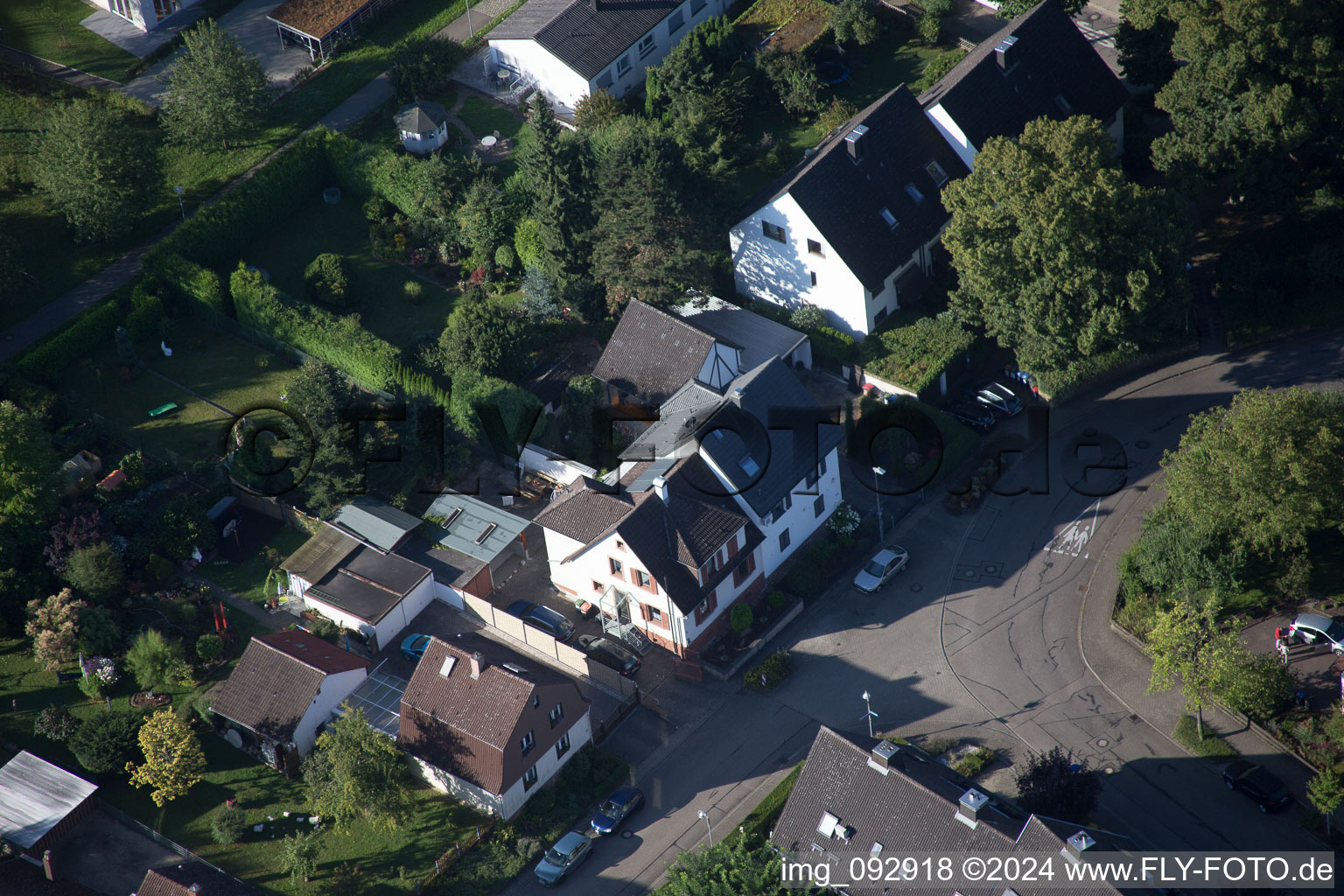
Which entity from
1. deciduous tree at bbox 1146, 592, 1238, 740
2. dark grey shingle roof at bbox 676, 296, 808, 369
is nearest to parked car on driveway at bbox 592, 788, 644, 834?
deciduous tree at bbox 1146, 592, 1238, 740

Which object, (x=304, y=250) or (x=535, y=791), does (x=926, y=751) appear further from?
(x=304, y=250)

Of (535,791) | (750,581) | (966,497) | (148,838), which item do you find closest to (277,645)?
(148,838)

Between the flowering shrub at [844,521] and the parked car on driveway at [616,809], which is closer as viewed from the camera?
the parked car on driveway at [616,809]

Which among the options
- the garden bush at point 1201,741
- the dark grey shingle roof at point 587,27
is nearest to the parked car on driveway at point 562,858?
the garden bush at point 1201,741

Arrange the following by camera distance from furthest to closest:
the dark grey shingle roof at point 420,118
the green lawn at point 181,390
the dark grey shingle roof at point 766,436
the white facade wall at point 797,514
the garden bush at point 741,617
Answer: the dark grey shingle roof at point 420,118 → the green lawn at point 181,390 → the white facade wall at point 797,514 → the dark grey shingle roof at point 766,436 → the garden bush at point 741,617

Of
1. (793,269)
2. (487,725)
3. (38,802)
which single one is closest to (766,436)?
(793,269)

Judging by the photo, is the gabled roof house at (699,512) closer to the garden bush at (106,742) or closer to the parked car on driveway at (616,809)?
the parked car on driveway at (616,809)
